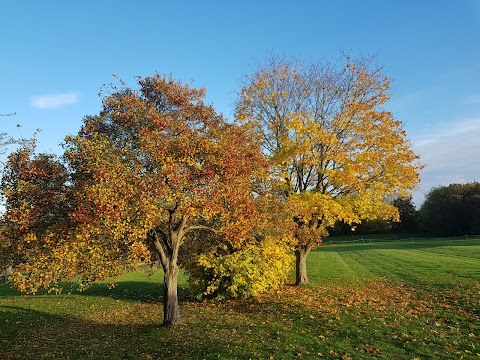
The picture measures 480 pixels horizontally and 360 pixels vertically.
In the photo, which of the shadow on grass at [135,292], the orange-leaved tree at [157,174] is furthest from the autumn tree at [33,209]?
the shadow on grass at [135,292]

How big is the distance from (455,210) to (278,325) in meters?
85.2

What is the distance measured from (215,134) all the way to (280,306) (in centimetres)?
904

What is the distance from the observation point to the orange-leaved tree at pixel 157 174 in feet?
34.7

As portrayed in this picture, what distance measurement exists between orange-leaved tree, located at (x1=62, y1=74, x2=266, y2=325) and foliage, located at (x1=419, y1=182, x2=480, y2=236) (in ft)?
272

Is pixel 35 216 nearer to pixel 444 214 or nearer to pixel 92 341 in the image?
pixel 92 341

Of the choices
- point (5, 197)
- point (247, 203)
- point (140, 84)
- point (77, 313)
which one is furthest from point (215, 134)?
point (77, 313)

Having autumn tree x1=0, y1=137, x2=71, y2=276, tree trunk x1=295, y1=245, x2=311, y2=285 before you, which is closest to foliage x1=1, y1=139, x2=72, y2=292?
autumn tree x1=0, y1=137, x2=71, y2=276

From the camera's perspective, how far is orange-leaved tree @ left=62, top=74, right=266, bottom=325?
34.7 feet

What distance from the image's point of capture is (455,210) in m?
83.1

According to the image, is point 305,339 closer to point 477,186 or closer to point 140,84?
point 140,84

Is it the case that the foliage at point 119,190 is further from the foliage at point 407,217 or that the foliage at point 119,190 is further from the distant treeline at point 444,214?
the foliage at point 407,217

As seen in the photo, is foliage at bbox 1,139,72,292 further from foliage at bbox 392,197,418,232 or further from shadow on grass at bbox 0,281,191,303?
foliage at bbox 392,197,418,232

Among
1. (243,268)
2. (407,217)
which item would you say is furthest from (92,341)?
(407,217)

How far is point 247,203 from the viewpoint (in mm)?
13594
